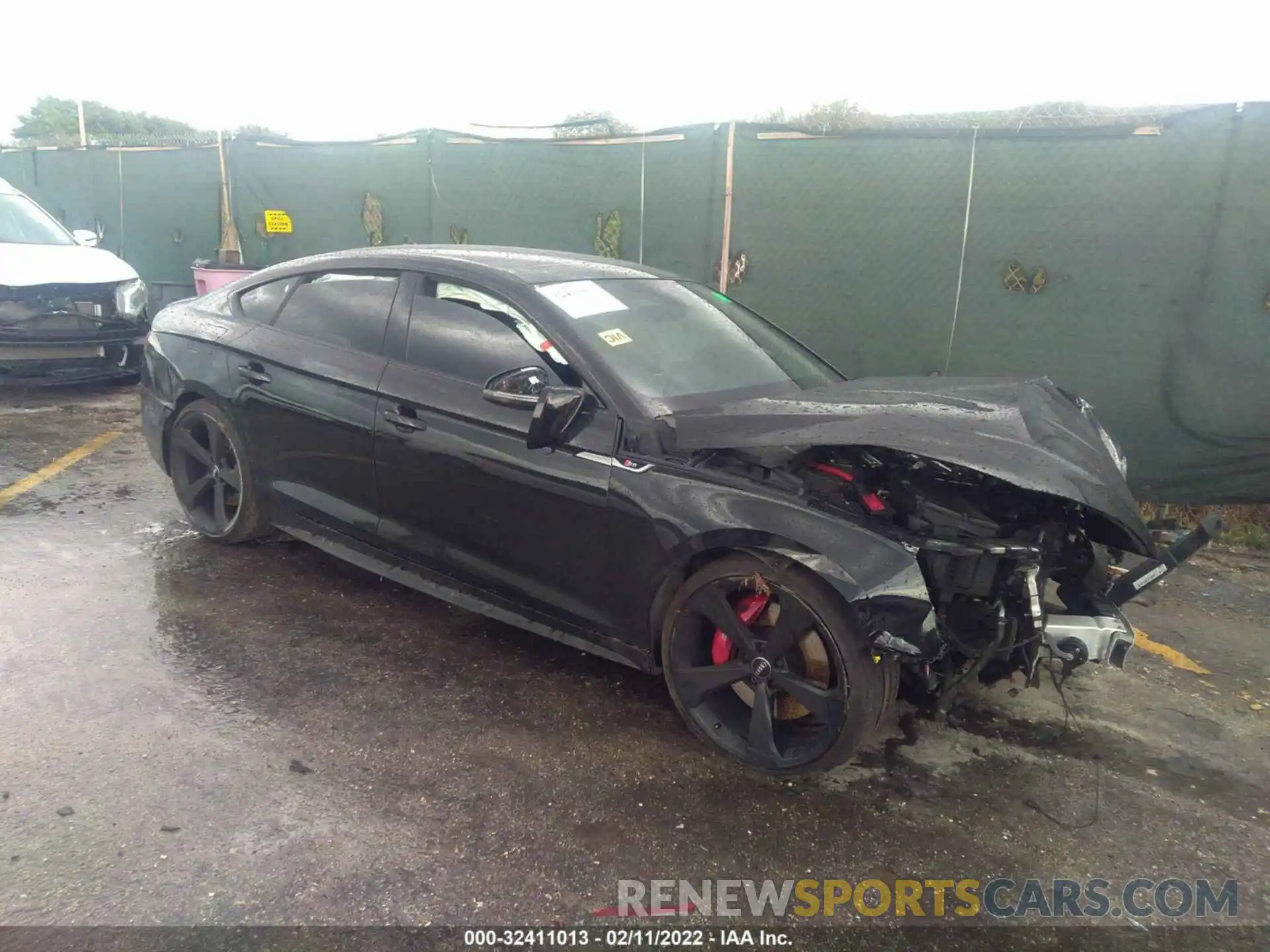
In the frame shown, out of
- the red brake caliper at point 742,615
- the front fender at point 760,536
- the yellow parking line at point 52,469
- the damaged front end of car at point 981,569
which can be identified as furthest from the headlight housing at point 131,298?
the damaged front end of car at point 981,569

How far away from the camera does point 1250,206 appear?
4977 mm

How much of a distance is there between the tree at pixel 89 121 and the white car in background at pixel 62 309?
61.3ft

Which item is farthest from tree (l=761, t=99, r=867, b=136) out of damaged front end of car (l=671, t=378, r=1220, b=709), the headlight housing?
the headlight housing

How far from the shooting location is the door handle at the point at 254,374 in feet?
12.4

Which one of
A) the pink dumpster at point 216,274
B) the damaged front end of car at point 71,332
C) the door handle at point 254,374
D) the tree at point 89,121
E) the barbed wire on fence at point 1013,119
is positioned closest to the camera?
the door handle at point 254,374

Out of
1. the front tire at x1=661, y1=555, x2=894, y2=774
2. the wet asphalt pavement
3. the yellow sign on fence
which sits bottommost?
the wet asphalt pavement

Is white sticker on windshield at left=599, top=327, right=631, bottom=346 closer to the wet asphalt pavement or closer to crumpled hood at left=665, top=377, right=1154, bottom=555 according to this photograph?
crumpled hood at left=665, top=377, right=1154, bottom=555

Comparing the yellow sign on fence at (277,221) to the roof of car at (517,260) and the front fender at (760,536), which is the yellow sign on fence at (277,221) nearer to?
the roof of car at (517,260)

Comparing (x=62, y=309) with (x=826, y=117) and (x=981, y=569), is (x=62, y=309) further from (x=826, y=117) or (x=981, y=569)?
(x=981, y=569)

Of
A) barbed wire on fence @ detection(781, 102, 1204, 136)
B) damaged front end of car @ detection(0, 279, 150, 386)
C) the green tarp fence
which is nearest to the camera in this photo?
the green tarp fence

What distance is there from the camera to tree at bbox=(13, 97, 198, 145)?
24141 millimetres

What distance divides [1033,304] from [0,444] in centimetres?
692

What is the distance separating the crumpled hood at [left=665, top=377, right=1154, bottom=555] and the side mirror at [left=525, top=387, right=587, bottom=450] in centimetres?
32

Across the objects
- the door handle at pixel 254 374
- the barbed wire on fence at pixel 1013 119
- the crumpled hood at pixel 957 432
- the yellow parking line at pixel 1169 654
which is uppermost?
the barbed wire on fence at pixel 1013 119
